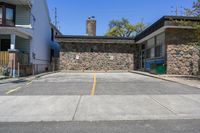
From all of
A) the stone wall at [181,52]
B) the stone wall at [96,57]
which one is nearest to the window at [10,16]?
the stone wall at [96,57]

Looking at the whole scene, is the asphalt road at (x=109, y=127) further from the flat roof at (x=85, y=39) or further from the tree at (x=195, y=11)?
the flat roof at (x=85, y=39)

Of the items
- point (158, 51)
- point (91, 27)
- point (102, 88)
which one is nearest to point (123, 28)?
point (91, 27)

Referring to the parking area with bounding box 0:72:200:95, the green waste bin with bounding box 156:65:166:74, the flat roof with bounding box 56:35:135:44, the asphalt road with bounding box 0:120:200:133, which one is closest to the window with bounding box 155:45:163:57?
the green waste bin with bounding box 156:65:166:74

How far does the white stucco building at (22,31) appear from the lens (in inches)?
803

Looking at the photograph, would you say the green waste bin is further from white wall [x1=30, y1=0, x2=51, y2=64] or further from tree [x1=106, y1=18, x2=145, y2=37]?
tree [x1=106, y1=18, x2=145, y2=37]

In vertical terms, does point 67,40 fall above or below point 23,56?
above

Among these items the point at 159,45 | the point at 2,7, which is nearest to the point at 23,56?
the point at 2,7

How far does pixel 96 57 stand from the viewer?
29.4 m

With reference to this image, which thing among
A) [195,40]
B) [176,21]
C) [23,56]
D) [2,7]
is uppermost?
[2,7]

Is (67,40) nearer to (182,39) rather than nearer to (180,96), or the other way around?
(182,39)

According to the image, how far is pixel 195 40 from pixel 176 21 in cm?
227

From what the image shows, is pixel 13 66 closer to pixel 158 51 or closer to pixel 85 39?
pixel 85 39

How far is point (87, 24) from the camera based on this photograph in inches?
1366

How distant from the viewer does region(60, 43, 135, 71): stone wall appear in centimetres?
2908
